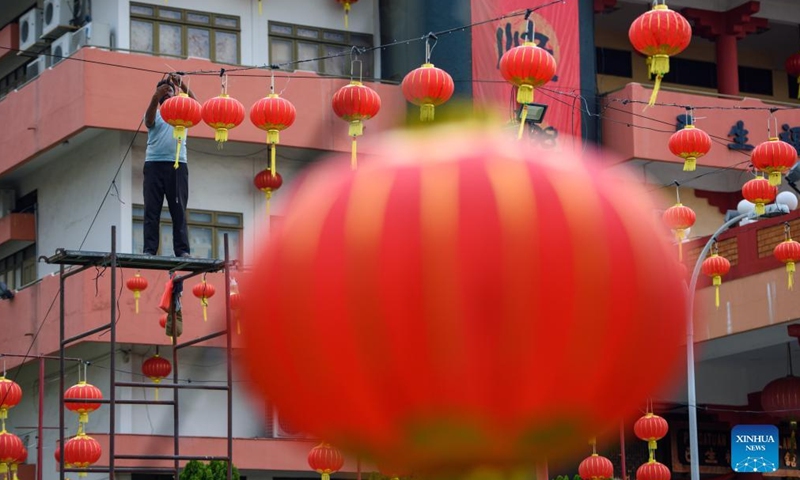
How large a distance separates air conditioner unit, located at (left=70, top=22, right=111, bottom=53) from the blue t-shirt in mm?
9598

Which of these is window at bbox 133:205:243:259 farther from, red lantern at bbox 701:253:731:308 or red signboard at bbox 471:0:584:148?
red lantern at bbox 701:253:731:308

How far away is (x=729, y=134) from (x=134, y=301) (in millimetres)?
11622

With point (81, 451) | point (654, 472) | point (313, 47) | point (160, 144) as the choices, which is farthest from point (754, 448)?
point (160, 144)

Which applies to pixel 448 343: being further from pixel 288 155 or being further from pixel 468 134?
pixel 288 155

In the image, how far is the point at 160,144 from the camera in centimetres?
1820

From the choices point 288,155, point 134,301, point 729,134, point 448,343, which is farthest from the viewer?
point 729,134

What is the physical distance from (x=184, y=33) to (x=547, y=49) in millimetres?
6335

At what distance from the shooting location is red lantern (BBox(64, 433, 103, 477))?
22.7m

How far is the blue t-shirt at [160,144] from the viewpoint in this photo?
59.4ft

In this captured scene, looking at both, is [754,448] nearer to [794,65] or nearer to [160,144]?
[794,65]

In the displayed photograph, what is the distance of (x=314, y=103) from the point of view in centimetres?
2861

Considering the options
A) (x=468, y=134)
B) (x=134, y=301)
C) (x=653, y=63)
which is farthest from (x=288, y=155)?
(x=468, y=134)

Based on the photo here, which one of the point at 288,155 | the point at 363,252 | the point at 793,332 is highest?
the point at 288,155

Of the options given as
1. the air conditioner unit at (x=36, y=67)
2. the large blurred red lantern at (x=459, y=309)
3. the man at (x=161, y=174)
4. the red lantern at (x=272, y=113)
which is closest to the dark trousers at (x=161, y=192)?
the man at (x=161, y=174)
